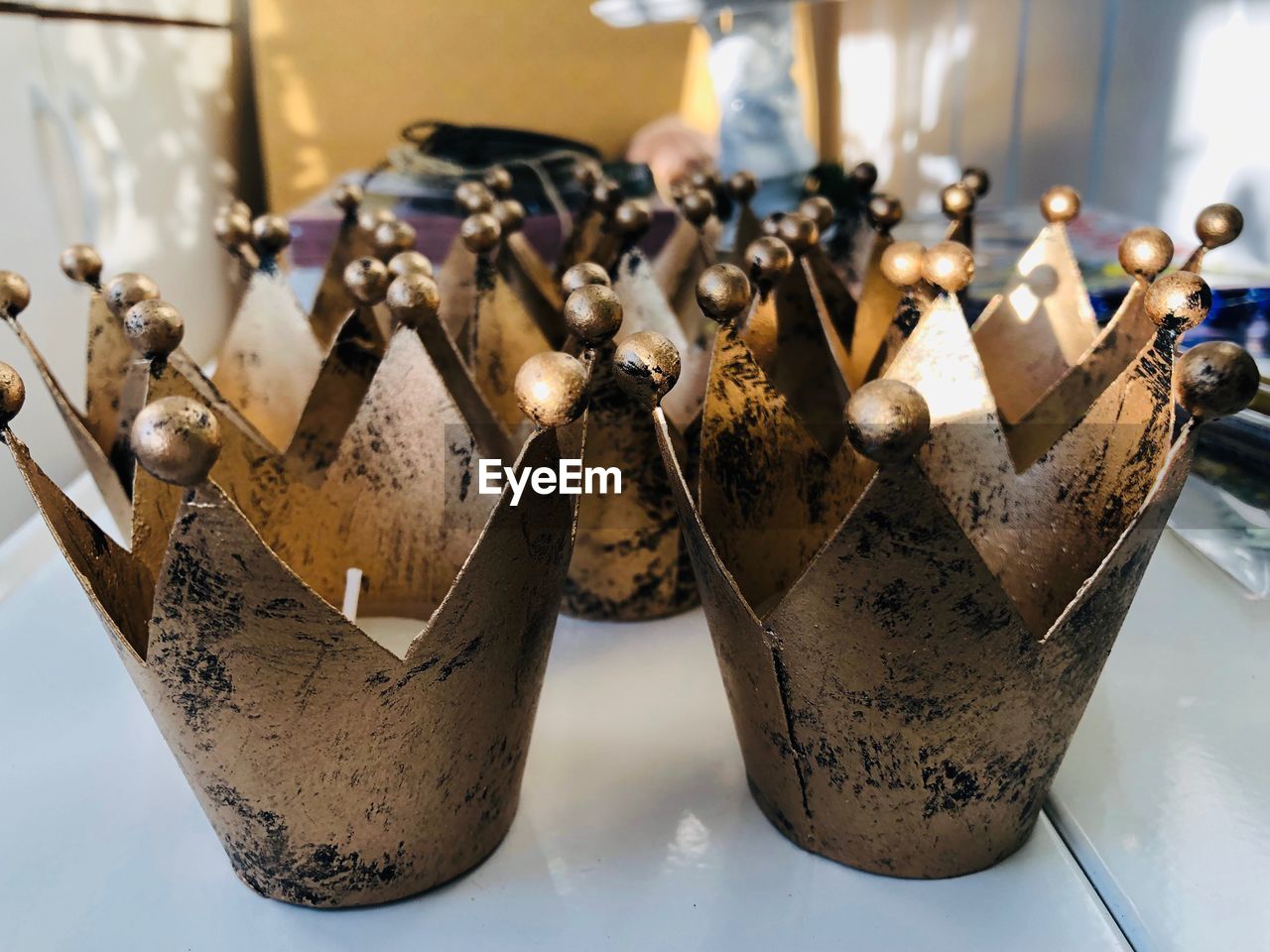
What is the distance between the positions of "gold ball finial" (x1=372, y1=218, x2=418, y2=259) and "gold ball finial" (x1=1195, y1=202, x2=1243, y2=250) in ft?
1.23

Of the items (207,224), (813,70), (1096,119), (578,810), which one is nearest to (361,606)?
(578,810)

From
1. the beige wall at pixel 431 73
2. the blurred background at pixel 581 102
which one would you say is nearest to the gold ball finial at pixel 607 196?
the blurred background at pixel 581 102

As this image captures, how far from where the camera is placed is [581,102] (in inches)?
54.0

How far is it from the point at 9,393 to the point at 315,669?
0.43ft

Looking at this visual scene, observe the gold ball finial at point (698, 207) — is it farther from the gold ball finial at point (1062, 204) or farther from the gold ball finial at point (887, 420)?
the gold ball finial at point (887, 420)

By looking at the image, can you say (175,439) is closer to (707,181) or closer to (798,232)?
(798,232)

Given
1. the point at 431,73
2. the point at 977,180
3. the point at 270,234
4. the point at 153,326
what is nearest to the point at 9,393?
the point at 153,326

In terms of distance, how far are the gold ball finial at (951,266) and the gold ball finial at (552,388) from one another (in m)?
0.19

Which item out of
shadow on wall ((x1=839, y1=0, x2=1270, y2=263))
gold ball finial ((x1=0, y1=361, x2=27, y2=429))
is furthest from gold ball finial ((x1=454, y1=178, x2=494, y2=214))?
shadow on wall ((x1=839, y1=0, x2=1270, y2=263))

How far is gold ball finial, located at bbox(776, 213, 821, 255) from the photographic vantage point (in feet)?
1.65

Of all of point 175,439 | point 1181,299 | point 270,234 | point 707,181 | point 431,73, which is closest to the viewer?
point 175,439

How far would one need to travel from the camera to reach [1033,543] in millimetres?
426

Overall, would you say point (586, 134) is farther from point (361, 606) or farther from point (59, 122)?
point (361, 606)

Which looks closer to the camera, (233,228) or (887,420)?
(887,420)
